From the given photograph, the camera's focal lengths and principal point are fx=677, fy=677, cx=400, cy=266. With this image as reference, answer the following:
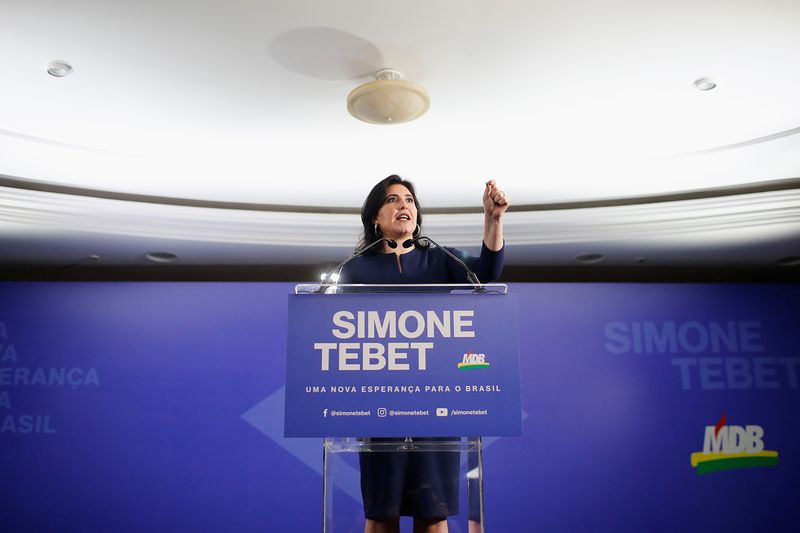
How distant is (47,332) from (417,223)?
11.4 ft

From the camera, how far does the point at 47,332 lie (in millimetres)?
4664

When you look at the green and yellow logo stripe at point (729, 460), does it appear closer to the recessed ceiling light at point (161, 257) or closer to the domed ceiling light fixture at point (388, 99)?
the domed ceiling light fixture at point (388, 99)

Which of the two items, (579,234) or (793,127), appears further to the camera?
(579,234)

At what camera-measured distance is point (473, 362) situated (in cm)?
163

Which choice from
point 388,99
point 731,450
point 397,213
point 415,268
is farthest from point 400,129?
point 731,450

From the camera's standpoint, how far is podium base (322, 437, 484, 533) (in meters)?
1.57

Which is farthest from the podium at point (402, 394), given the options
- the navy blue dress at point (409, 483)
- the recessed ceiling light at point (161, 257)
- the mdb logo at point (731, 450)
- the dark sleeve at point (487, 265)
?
the mdb logo at point (731, 450)

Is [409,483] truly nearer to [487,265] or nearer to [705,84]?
[487,265]

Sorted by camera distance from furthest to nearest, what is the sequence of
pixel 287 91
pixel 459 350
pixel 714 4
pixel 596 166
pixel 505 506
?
pixel 505 506
pixel 596 166
pixel 287 91
pixel 714 4
pixel 459 350

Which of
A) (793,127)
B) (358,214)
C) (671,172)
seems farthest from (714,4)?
(358,214)

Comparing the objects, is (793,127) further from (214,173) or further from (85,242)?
(85,242)

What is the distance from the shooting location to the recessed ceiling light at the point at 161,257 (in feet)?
15.6

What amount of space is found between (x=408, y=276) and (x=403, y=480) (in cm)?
64

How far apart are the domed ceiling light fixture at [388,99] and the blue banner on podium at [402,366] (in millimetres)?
1485
